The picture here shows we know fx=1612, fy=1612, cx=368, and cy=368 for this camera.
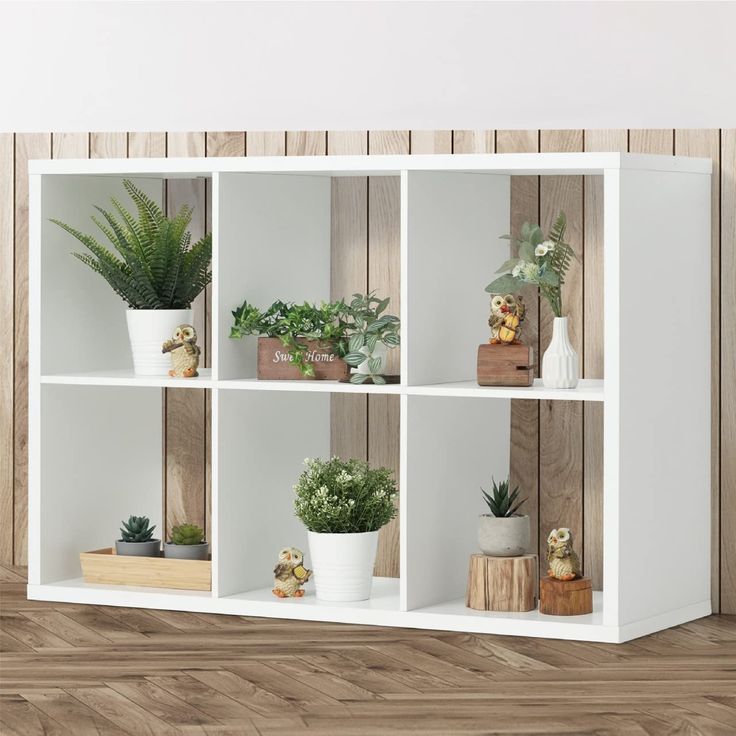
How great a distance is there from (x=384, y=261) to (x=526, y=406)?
0.61 m

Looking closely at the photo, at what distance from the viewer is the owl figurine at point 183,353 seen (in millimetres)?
4449

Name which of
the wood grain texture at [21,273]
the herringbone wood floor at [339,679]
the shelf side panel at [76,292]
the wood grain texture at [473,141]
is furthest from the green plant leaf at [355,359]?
the wood grain texture at [21,273]

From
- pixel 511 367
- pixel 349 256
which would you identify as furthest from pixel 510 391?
pixel 349 256

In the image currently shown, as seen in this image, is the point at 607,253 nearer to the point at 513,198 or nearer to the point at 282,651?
the point at 513,198

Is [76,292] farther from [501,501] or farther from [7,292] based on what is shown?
[501,501]

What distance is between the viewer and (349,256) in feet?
15.7

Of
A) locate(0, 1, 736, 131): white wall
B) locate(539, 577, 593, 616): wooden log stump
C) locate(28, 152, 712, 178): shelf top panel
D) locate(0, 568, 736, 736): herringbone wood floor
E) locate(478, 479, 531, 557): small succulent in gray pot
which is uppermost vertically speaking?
locate(0, 1, 736, 131): white wall

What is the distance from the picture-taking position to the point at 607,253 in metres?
3.87

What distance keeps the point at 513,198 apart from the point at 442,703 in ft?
5.63

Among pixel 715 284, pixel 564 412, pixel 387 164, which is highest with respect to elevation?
pixel 387 164

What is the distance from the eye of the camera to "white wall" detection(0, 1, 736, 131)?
4.52m

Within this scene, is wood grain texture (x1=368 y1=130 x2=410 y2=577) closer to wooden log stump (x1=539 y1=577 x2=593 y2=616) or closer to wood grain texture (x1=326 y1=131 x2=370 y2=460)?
wood grain texture (x1=326 y1=131 x2=370 y2=460)

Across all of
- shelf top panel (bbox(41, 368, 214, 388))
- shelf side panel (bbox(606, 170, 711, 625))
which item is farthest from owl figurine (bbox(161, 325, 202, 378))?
shelf side panel (bbox(606, 170, 711, 625))

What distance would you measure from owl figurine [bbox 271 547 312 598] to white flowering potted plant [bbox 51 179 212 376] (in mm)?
645
